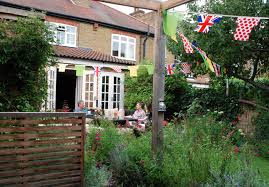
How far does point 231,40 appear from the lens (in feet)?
29.9

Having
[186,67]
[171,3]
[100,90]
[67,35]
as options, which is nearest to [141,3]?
[171,3]

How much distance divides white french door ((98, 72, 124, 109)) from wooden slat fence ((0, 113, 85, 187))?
40.2 ft

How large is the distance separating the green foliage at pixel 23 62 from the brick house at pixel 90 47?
20.9 feet

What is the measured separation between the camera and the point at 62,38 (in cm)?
1705

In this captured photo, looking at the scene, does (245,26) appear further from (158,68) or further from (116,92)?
(116,92)

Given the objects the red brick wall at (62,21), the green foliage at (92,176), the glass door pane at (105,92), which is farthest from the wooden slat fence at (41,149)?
the red brick wall at (62,21)

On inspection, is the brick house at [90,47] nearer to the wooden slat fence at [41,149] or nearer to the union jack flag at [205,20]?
the union jack flag at [205,20]

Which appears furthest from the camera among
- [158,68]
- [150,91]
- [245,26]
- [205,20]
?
[150,91]

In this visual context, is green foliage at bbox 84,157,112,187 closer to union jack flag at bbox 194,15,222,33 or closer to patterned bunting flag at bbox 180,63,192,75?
union jack flag at bbox 194,15,222,33

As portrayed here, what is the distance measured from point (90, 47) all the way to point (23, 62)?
1085 cm

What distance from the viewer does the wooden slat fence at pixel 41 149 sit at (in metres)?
3.76

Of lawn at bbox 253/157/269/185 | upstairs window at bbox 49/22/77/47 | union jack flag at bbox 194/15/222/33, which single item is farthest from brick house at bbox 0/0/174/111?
lawn at bbox 253/157/269/185

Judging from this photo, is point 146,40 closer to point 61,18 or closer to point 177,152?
point 61,18

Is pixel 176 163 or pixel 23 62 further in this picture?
pixel 23 62
